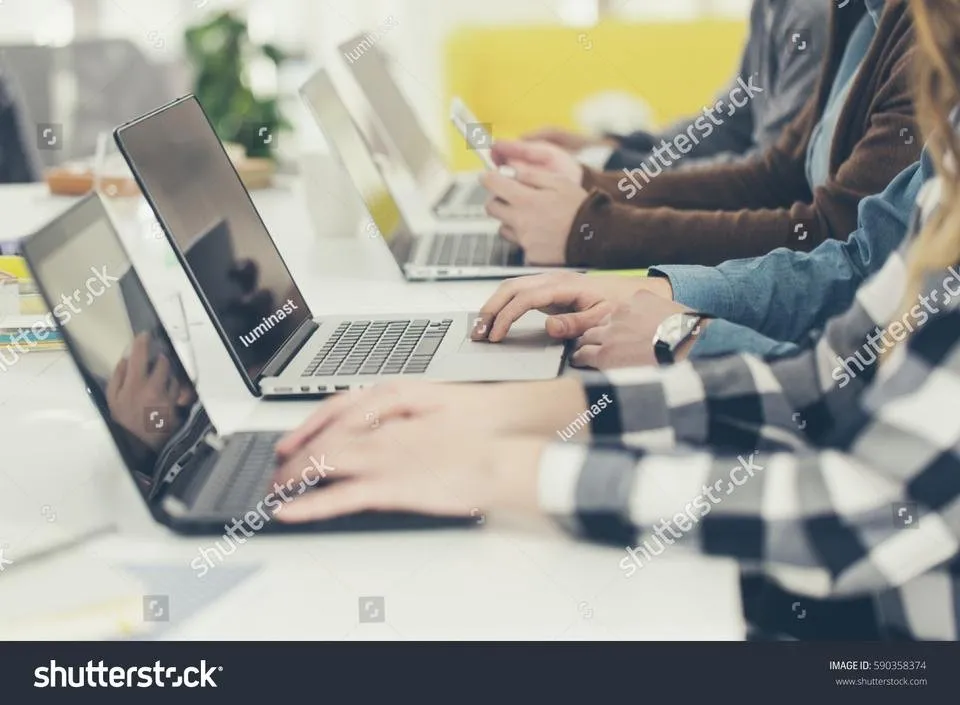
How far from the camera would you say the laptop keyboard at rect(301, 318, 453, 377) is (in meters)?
1.13

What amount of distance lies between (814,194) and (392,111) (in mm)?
785

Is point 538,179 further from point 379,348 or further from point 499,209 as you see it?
point 379,348

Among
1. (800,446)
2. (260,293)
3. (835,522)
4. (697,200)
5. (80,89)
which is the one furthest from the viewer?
(80,89)

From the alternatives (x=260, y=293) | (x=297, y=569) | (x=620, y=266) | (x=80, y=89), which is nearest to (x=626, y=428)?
(x=297, y=569)

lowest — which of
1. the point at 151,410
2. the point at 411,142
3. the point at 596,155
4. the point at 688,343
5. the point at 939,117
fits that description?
the point at 596,155

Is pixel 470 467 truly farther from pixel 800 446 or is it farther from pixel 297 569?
pixel 800 446

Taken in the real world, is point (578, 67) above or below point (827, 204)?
below

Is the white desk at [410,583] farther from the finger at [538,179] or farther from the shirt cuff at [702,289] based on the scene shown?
the finger at [538,179]

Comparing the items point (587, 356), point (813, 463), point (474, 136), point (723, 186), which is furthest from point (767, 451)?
point (474, 136)

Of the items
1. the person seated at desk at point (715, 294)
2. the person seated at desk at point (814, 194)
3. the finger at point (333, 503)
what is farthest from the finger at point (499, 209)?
the finger at point (333, 503)

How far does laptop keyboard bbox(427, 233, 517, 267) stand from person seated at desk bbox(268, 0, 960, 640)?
1.87 feet

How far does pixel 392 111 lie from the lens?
2053 millimetres

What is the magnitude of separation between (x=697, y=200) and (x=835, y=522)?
1.04m
